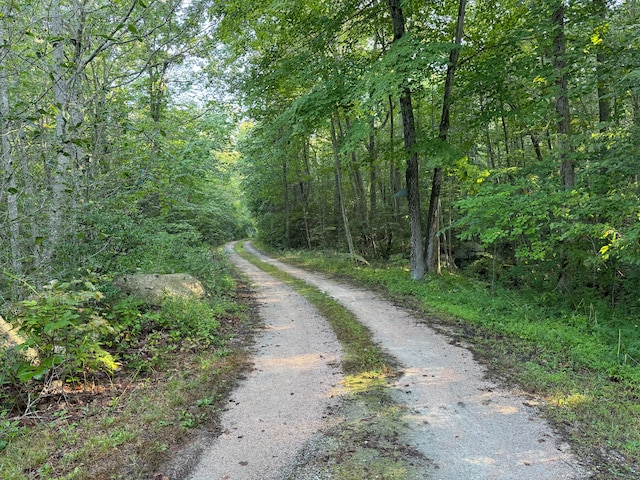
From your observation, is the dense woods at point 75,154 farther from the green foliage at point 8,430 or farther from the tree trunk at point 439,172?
the tree trunk at point 439,172

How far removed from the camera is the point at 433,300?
9797mm

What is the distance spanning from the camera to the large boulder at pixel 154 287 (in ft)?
24.1

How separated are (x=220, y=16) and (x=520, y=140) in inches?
591

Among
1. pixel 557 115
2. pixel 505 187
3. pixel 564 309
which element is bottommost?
pixel 564 309

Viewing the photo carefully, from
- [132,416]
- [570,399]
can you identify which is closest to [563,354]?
[570,399]

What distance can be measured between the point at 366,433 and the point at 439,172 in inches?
394

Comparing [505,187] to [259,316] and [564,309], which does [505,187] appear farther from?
[259,316]

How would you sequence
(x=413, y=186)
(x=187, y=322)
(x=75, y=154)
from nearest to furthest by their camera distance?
(x=75, y=154)
(x=187, y=322)
(x=413, y=186)

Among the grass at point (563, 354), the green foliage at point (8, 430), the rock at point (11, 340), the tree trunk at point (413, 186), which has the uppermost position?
the tree trunk at point (413, 186)

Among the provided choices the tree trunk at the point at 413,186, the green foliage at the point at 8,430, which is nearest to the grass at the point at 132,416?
the green foliage at the point at 8,430

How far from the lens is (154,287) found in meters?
7.57

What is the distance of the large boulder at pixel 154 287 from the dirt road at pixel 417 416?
2138mm

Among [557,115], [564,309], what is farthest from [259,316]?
[557,115]

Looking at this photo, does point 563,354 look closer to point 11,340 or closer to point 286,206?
point 11,340
